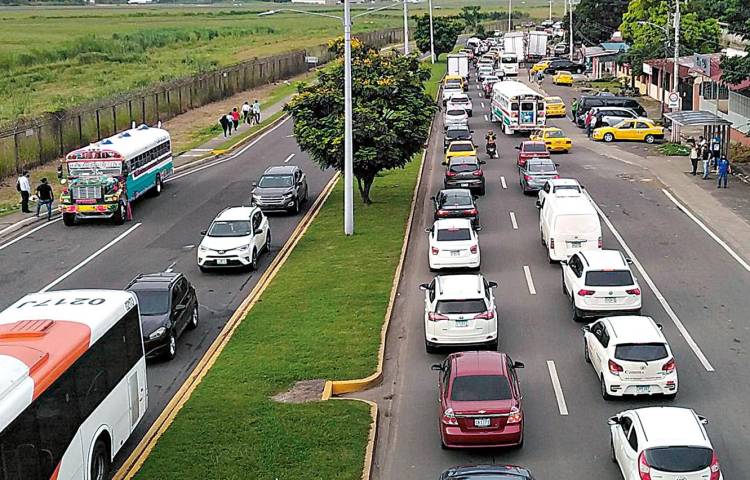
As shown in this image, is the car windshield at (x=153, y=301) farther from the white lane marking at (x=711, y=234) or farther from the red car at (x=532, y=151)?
the red car at (x=532, y=151)

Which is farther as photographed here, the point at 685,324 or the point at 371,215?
the point at 371,215

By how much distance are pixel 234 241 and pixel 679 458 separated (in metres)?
19.1

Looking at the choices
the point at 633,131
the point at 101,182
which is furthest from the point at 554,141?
the point at 101,182

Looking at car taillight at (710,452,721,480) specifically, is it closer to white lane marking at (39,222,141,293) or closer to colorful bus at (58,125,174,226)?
white lane marking at (39,222,141,293)

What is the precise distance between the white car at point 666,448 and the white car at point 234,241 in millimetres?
17192

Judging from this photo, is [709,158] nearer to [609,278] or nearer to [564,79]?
[609,278]

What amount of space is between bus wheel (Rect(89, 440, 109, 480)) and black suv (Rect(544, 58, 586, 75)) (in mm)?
98557

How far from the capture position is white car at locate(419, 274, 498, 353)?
23625 mm

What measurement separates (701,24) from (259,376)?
71190 mm

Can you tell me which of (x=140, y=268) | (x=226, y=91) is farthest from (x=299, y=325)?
(x=226, y=91)

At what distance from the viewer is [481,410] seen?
18188 mm

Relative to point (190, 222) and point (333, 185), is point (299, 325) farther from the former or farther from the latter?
point (333, 185)

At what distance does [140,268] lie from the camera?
32812 mm

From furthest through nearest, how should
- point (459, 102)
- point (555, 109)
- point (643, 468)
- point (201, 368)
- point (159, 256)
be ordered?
1. point (555, 109)
2. point (459, 102)
3. point (159, 256)
4. point (201, 368)
5. point (643, 468)
